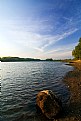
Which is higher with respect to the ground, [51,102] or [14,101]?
[51,102]

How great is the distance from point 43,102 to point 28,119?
195 cm

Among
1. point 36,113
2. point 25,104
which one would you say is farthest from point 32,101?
point 36,113

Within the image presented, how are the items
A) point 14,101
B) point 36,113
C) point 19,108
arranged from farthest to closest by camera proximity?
point 14,101
point 19,108
point 36,113

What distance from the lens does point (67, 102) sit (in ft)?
54.3

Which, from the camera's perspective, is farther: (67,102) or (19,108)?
(67,102)

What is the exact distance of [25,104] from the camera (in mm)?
16500

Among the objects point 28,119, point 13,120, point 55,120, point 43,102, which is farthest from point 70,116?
point 13,120

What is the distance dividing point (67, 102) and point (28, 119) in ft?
19.0

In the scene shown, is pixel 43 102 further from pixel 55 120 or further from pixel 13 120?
pixel 13 120

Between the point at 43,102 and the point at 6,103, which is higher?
the point at 43,102

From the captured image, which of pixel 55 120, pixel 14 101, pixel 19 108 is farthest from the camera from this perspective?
pixel 14 101

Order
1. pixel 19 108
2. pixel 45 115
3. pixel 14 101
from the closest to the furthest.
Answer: pixel 45 115
pixel 19 108
pixel 14 101

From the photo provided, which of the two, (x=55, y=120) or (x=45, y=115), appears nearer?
(x=55, y=120)

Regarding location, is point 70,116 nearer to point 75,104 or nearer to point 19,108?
point 75,104
